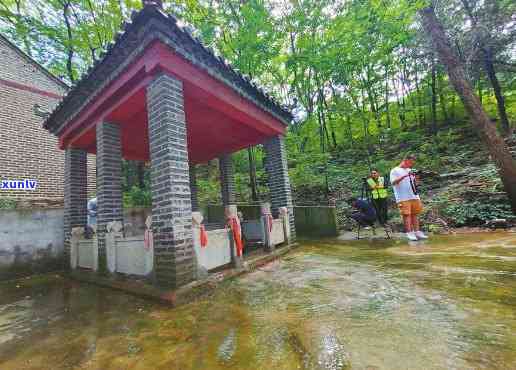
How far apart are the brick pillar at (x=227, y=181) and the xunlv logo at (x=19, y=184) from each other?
246 inches

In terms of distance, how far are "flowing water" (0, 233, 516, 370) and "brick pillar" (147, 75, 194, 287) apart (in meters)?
0.52

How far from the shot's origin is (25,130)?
816 cm

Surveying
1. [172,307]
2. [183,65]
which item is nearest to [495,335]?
[172,307]

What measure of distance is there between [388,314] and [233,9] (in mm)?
10848

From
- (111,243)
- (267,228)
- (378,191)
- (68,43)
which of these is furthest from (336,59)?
(68,43)

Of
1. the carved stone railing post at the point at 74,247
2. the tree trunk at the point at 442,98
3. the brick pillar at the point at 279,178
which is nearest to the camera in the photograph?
the carved stone railing post at the point at 74,247

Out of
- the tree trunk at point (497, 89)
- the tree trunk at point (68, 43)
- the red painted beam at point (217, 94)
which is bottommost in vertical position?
the red painted beam at point (217, 94)

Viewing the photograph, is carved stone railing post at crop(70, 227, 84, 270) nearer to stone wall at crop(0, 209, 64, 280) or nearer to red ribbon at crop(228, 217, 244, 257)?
stone wall at crop(0, 209, 64, 280)

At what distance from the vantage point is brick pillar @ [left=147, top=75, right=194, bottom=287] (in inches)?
122

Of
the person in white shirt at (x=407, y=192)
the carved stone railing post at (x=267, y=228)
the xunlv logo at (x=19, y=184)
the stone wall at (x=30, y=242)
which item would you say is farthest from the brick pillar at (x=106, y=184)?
the person in white shirt at (x=407, y=192)

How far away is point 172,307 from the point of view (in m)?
2.75

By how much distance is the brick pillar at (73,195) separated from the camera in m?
5.69

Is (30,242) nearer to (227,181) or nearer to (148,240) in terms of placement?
(148,240)

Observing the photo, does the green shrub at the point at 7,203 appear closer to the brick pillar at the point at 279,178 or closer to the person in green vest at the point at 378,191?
the brick pillar at the point at 279,178
